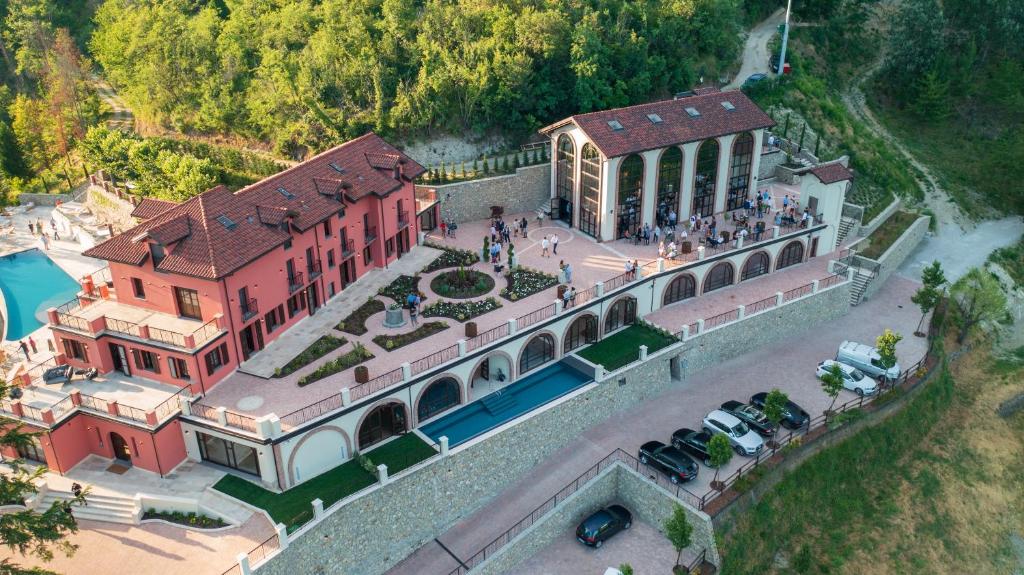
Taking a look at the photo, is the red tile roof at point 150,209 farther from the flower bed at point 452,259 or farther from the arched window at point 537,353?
the arched window at point 537,353

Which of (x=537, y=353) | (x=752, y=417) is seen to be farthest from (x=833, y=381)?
(x=537, y=353)

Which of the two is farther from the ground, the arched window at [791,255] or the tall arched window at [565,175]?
the tall arched window at [565,175]

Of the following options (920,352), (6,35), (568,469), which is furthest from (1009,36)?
Answer: (6,35)

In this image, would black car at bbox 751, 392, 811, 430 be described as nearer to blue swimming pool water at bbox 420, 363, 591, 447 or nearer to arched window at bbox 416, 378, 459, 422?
blue swimming pool water at bbox 420, 363, 591, 447

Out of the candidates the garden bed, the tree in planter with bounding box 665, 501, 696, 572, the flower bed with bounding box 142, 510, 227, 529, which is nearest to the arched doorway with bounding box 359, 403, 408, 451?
the garden bed

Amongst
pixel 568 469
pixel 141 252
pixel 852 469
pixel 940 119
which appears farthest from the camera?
pixel 940 119

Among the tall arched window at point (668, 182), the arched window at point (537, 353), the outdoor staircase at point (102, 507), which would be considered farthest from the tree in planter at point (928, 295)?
the outdoor staircase at point (102, 507)

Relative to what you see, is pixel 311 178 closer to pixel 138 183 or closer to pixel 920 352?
pixel 138 183
